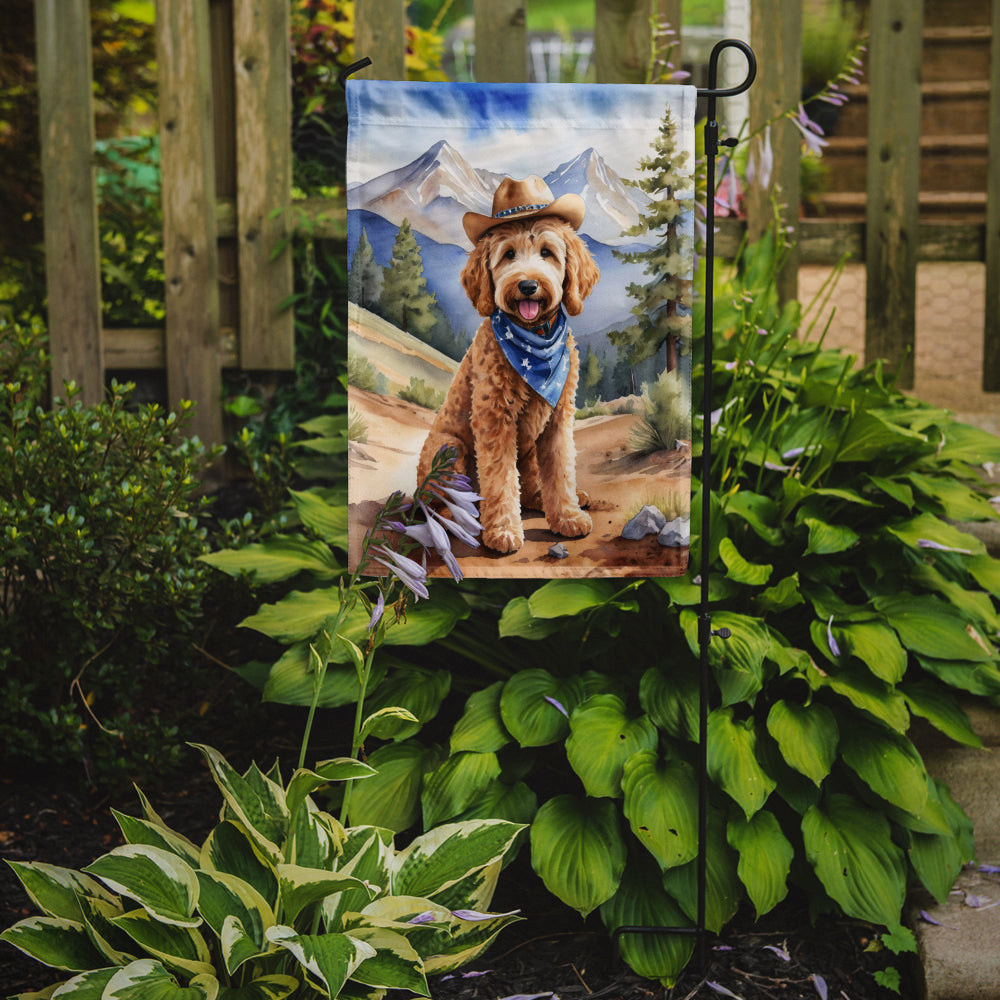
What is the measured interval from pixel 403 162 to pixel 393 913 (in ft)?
4.10

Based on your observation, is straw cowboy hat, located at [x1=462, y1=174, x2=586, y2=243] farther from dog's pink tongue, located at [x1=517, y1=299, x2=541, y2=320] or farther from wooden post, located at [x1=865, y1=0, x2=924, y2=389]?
wooden post, located at [x1=865, y1=0, x2=924, y2=389]

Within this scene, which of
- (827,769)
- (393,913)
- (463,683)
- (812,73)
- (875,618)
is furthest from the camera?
(812,73)

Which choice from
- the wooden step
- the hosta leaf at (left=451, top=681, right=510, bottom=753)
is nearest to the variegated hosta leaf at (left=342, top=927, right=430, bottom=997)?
the hosta leaf at (left=451, top=681, right=510, bottom=753)

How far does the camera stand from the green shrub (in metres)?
2.22

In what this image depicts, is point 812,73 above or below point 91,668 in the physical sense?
above

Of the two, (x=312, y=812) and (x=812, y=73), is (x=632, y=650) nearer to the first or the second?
(x=312, y=812)

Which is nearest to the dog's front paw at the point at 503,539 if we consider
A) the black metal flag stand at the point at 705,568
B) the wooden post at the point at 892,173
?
the black metal flag stand at the point at 705,568

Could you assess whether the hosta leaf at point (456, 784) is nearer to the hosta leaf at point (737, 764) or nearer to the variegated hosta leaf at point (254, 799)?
the variegated hosta leaf at point (254, 799)

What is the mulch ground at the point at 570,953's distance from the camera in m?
1.85

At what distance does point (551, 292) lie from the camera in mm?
1730

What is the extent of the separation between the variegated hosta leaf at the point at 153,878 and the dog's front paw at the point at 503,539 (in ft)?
2.39

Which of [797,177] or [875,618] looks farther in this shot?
[797,177]

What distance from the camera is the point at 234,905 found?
1.57 metres

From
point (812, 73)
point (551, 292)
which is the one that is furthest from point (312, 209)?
point (812, 73)
